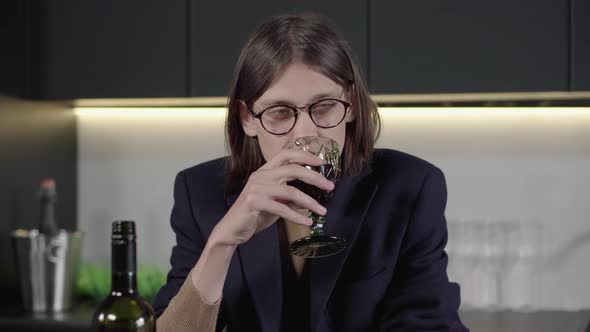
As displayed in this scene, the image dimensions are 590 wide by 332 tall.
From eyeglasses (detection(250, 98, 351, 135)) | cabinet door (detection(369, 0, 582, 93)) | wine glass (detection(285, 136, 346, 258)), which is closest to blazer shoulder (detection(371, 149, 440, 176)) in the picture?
eyeglasses (detection(250, 98, 351, 135))

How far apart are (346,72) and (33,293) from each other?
1.90 metres

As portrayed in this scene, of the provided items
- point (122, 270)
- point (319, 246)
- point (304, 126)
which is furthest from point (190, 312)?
point (122, 270)

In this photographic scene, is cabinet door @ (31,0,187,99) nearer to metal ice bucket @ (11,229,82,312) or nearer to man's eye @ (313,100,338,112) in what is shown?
metal ice bucket @ (11,229,82,312)

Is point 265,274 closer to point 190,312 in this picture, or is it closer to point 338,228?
point 338,228

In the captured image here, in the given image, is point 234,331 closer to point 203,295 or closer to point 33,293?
point 203,295

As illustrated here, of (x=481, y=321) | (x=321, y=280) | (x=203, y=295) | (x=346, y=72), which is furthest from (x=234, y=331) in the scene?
(x=481, y=321)

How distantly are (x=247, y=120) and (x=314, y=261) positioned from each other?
0.32m

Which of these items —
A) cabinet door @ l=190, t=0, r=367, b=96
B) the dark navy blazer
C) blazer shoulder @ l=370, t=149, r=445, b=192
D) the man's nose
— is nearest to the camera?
the man's nose

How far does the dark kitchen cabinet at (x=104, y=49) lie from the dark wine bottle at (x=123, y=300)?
2.20 m

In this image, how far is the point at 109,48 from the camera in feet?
10.2

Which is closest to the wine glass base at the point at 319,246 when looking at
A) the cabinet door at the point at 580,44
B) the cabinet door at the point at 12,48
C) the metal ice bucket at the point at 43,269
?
the cabinet door at the point at 580,44

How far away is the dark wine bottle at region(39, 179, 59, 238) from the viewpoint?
303 centimetres

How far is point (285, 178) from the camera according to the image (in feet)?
4.06

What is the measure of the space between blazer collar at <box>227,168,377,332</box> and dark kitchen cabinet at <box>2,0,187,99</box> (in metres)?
1.50
